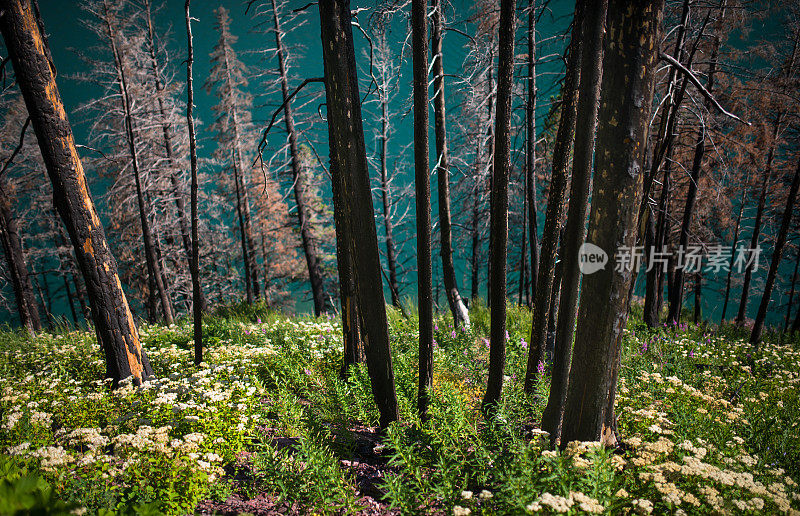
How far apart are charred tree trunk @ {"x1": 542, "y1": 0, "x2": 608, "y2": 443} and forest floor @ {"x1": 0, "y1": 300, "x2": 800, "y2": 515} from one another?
550mm

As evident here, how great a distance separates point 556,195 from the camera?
4.38m

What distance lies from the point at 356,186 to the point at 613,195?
2.33 m

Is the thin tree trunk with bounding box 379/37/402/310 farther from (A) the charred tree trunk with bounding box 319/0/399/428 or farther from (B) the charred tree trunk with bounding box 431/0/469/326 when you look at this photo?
(A) the charred tree trunk with bounding box 319/0/399/428

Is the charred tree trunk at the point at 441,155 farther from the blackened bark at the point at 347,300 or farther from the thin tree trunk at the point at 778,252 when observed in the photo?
the thin tree trunk at the point at 778,252

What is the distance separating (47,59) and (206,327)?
17.4 ft

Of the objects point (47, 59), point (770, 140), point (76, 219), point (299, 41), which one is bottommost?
point (76, 219)

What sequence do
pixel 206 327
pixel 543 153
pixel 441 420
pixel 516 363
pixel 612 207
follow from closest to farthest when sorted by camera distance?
pixel 612 207 → pixel 441 420 → pixel 516 363 → pixel 206 327 → pixel 543 153

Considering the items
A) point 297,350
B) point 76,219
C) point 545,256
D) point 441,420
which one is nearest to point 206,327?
point 297,350

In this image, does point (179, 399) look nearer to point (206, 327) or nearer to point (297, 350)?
point (297, 350)

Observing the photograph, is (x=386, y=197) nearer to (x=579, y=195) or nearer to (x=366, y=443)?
(x=366, y=443)

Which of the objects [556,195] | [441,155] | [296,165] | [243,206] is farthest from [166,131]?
[556,195]

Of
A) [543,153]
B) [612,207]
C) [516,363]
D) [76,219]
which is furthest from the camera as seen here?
[543,153]

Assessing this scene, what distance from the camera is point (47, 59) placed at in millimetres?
4805

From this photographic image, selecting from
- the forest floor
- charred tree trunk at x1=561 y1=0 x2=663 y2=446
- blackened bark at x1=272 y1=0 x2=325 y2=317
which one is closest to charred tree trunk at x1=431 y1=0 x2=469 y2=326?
the forest floor
